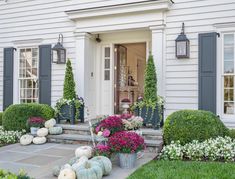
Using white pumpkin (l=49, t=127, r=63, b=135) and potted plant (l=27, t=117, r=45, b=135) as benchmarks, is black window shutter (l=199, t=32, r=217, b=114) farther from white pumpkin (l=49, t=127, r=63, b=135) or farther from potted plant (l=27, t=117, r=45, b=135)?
potted plant (l=27, t=117, r=45, b=135)

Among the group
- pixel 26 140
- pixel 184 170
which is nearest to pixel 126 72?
pixel 26 140

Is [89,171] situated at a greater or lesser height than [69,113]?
lesser

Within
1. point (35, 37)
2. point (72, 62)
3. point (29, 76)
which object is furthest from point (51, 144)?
point (35, 37)

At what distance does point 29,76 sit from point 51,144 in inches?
121

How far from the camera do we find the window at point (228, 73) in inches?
244

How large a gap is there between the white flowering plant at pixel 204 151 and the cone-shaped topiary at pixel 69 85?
3.10 metres

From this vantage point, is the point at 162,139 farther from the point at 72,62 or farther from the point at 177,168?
the point at 72,62

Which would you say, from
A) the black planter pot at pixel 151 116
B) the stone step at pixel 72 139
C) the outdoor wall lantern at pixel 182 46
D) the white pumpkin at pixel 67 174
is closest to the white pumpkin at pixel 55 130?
the stone step at pixel 72 139

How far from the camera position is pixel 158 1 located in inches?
257

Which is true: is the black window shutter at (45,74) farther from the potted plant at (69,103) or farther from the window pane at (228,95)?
the window pane at (228,95)

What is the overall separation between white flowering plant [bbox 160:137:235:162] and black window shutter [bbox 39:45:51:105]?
423 centimetres

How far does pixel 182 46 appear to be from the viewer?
6.36 m

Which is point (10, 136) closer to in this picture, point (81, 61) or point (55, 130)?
point (55, 130)

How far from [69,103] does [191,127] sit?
3.31 meters
